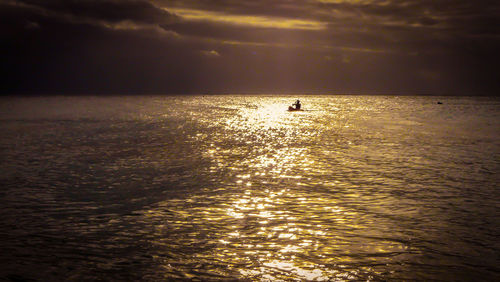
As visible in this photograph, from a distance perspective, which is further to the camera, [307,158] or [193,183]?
[307,158]

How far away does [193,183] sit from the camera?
74.2 feet

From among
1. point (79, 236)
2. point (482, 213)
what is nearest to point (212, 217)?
point (79, 236)

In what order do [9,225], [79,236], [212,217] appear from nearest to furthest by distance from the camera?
[79,236]
[9,225]
[212,217]

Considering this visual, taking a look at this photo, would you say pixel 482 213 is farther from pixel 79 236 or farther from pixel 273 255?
pixel 79 236

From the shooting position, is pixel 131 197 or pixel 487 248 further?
pixel 131 197

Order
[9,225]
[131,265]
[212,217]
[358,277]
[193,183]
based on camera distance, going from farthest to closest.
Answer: [193,183], [212,217], [9,225], [131,265], [358,277]

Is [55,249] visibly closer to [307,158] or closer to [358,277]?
[358,277]

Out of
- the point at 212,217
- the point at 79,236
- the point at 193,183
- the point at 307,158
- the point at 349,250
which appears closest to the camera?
the point at 349,250

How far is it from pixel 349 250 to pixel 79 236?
808 cm

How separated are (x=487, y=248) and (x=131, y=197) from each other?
44.2 feet

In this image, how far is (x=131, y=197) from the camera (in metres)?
19.3

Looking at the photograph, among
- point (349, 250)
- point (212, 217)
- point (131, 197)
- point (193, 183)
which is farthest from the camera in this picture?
point (193, 183)

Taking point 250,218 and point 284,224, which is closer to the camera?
point 284,224

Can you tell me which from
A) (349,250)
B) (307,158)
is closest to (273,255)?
(349,250)
